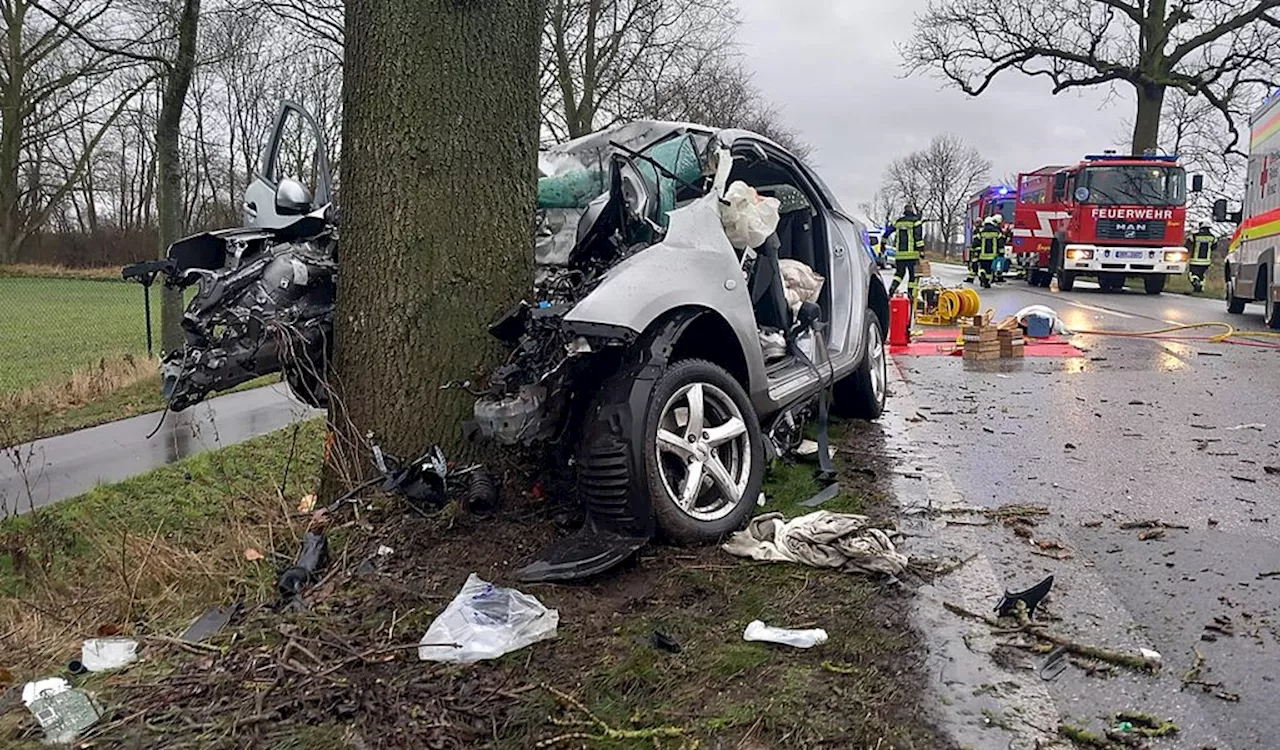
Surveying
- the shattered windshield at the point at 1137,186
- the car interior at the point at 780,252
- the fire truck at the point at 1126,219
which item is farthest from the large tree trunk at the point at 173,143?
the shattered windshield at the point at 1137,186

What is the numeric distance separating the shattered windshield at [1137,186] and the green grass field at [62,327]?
19.8 metres

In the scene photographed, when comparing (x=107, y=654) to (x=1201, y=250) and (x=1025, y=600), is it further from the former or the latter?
(x=1201, y=250)

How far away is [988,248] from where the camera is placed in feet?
89.2

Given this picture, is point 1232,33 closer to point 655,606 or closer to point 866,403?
point 866,403

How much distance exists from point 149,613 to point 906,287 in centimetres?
1165

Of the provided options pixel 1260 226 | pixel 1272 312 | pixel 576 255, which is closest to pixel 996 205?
pixel 1260 226

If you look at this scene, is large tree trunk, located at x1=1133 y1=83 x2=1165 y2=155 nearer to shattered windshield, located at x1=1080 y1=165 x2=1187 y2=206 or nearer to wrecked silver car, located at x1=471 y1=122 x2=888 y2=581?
shattered windshield, located at x1=1080 y1=165 x2=1187 y2=206

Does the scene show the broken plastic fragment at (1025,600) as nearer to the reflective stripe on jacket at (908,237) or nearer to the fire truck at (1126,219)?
the reflective stripe on jacket at (908,237)

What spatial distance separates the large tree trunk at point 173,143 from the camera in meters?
10.1

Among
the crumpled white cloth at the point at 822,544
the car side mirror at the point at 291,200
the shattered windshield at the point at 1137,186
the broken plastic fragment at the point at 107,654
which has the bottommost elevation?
the broken plastic fragment at the point at 107,654

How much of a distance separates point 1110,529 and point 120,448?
685 cm

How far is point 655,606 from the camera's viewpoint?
124 inches

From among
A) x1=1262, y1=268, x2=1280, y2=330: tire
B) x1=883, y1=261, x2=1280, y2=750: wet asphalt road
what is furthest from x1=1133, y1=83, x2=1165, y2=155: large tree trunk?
x1=883, y1=261, x2=1280, y2=750: wet asphalt road

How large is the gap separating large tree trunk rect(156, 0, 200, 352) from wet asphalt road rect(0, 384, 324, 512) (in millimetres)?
1408
